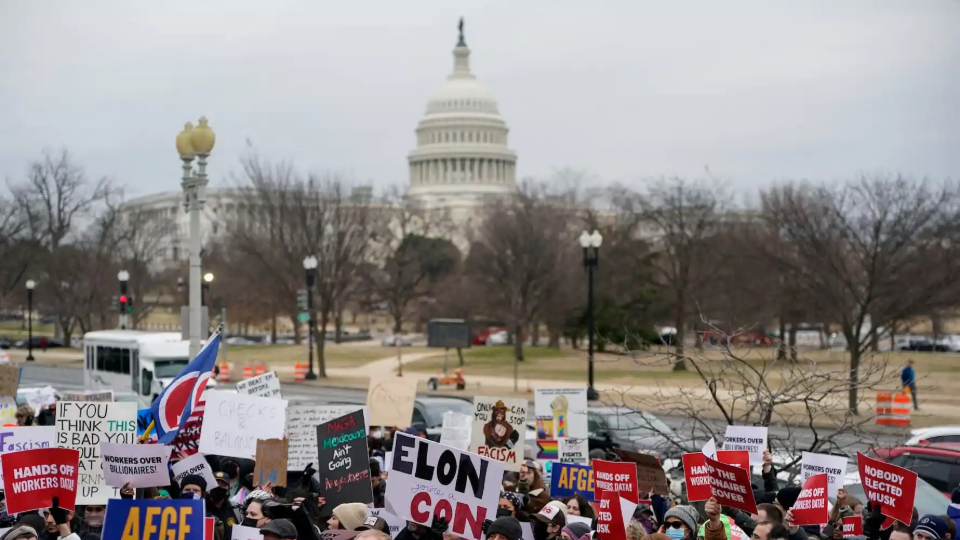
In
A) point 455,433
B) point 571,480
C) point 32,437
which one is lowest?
point 571,480

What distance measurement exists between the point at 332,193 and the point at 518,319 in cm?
984

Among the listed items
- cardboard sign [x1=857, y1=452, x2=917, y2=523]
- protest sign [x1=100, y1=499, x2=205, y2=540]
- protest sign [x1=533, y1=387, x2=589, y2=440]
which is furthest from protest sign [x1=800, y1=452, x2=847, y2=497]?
protest sign [x1=100, y1=499, x2=205, y2=540]

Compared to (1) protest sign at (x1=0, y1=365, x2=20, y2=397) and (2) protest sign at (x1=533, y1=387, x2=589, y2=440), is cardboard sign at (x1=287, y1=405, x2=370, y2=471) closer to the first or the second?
(2) protest sign at (x1=533, y1=387, x2=589, y2=440)

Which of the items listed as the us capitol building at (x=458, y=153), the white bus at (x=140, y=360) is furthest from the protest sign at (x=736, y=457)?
the us capitol building at (x=458, y=153)

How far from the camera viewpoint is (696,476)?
415 inches

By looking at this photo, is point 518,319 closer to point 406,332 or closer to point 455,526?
point 406,332

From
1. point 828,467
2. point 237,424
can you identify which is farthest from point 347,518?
point 828,467

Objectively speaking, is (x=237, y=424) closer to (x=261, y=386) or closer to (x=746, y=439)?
(x=261, y=386)

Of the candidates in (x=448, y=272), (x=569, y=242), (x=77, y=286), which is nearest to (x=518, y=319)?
(x=569, y=242)

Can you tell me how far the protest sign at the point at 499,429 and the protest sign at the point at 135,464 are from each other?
451 cm

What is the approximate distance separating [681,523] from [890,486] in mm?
1722

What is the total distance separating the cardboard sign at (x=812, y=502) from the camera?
10.0 m

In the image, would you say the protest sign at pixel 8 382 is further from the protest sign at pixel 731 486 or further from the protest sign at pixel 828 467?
the protest sign at pixel 731 486

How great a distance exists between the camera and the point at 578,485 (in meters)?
11.8
